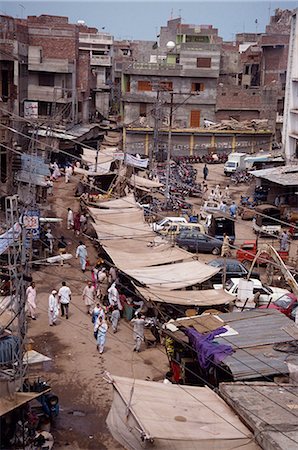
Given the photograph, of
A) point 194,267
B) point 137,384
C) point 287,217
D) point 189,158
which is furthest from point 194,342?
point 189,158

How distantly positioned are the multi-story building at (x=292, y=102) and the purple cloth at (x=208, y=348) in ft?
91.2

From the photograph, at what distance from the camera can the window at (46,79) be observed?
45.2 metres

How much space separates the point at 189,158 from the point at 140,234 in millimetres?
26763

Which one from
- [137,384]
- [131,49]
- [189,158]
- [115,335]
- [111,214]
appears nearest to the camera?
[137,384]

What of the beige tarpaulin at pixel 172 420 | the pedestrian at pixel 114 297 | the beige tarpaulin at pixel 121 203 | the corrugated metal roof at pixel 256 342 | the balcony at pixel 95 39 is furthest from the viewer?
the balcony at pixel 95 39

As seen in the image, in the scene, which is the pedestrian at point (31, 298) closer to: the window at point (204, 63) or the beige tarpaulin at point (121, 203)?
the beige tarpaulin at point (121, 203)

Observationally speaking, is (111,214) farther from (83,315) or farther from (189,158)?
(189,158)

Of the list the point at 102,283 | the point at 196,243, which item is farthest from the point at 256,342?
the point at 196,243

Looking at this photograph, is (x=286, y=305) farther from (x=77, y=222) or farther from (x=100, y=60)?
(x=100, y=60)

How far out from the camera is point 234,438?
9.32 m

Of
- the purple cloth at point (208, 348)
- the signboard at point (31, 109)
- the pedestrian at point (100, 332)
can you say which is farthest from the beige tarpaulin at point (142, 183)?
the purple cloth at point (208, 348)

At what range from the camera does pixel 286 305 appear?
17.6 m

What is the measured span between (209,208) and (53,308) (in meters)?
13.9

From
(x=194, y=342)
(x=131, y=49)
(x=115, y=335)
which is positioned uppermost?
(x=131, y=49)
